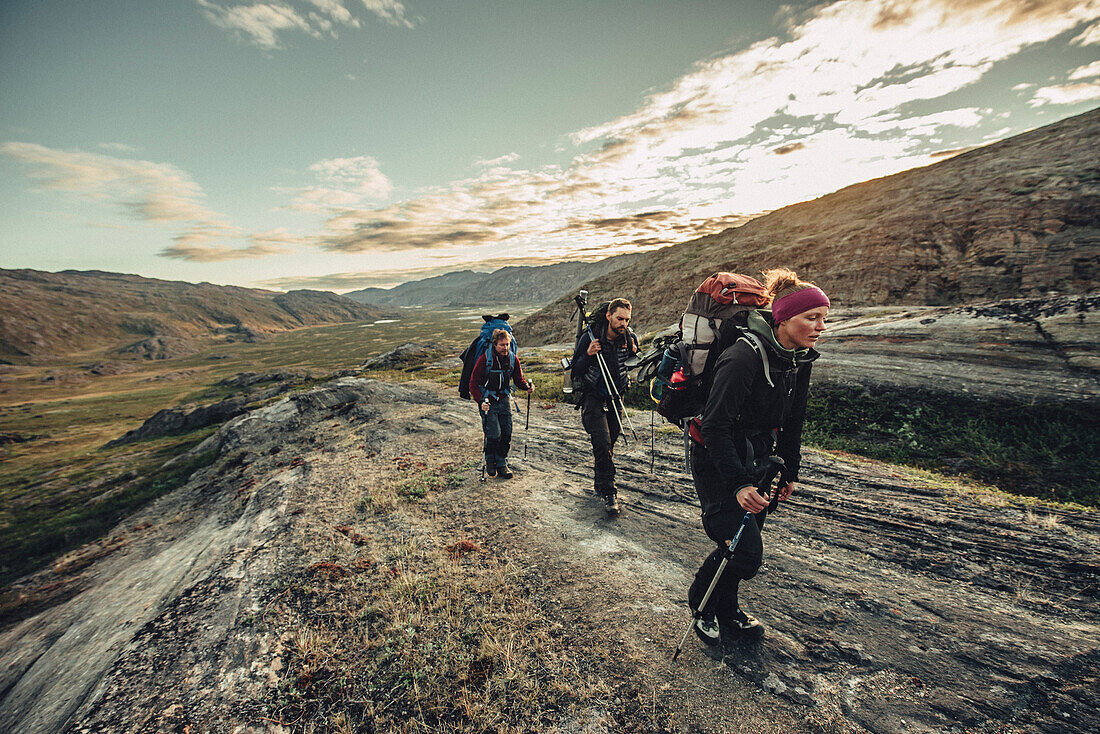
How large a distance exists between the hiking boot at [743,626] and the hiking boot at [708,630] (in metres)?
0.14

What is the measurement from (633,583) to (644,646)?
3.31 feet

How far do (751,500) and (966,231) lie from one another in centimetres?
3368

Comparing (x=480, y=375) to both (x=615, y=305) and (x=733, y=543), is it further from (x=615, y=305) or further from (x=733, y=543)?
(x=733, y=543)

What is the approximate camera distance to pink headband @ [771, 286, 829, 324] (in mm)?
3238

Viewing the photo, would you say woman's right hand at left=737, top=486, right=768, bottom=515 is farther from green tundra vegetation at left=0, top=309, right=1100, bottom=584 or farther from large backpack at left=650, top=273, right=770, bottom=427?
green tundra vegetation at left=0, top=309, right=1100, bottom=584

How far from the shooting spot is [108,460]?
130 ft

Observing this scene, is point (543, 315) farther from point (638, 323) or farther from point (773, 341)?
point (773, 341)

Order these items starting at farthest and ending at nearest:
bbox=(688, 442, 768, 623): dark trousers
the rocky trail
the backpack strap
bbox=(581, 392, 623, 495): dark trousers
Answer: bbox=(581, 392, 623, 495): dark trousers
bbox=(688, 442, 768, 623): dark trousers
the rocky trail
the backpack strap

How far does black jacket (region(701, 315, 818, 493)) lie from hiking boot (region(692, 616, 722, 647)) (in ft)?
5.54

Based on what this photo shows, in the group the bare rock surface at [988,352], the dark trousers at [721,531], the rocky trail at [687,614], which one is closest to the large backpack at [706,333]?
the dark trousers at [721,531]

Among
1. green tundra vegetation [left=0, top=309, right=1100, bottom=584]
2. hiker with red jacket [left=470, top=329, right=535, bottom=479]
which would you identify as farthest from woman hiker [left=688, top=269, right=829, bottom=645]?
green tundra vegetation [left=0, top=309, right=1100, bottom=584]

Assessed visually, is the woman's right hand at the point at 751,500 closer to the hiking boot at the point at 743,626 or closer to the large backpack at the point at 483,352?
the hiking boot at the point at 743,626

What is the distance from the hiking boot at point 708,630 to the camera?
400cm

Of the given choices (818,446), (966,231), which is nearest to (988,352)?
(818,446)
